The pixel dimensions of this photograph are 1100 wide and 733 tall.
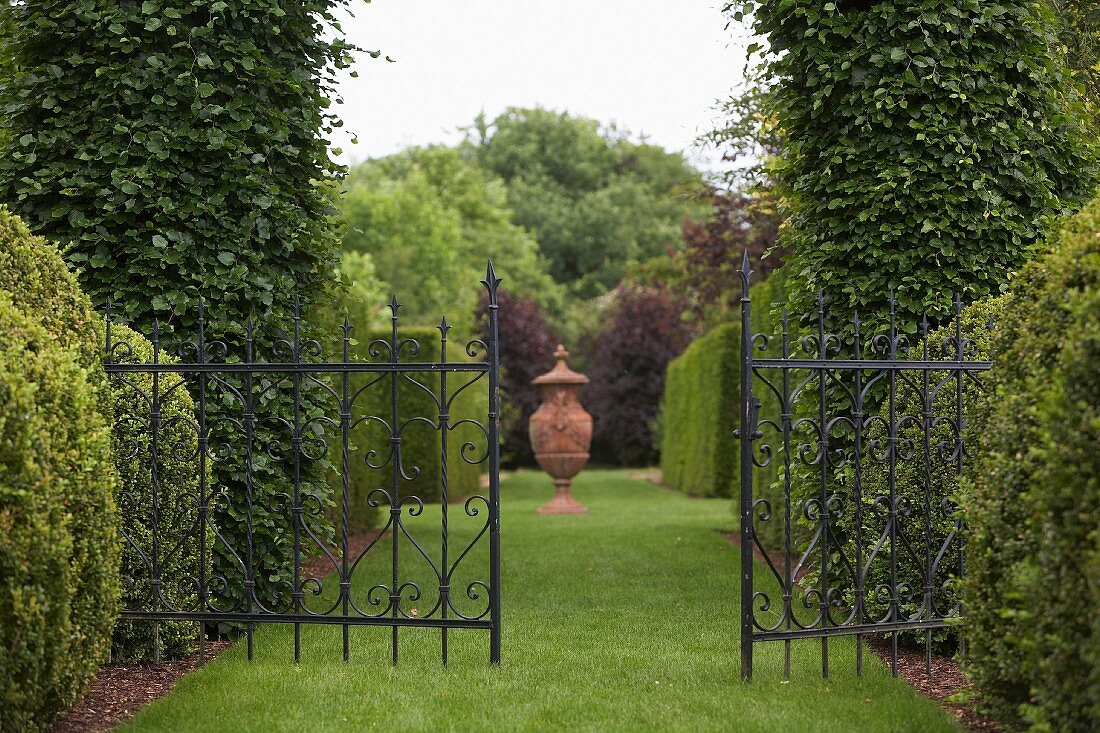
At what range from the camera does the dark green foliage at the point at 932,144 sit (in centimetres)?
602

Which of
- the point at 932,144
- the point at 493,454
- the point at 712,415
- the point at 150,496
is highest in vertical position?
the point at 932,144

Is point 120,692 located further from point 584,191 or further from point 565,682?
point 584,191

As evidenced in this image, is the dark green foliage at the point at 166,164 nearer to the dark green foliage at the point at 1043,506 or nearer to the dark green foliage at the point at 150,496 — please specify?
the dark green foliage at the point at 150,496

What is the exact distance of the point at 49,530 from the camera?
3705mm

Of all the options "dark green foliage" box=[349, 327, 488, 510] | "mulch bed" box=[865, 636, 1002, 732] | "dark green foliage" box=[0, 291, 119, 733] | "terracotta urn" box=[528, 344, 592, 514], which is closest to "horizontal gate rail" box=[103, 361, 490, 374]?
"dark green foliage" box=[0, 291, 119, 733]

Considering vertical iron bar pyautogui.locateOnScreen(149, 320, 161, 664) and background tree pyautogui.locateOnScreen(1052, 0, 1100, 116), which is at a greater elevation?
background tree pyautogui.locateOnScreen(1052, 0, 1100, 116)

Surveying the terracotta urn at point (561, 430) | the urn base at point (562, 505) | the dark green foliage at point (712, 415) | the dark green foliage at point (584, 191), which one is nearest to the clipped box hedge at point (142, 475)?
the urn base at point (562, 505)

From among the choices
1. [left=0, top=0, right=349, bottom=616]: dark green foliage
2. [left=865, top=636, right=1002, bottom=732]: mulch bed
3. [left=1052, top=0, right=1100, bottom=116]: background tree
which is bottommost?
[left=865, top=636, right=1002, bottom=732]: mulch bed

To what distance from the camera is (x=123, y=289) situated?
19.8ft

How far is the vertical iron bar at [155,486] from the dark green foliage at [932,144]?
3.79 m

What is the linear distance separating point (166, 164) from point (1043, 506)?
5.05 metres

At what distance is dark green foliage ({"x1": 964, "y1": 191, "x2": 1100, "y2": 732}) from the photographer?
3.14m

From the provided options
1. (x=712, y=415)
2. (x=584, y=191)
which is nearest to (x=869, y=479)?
(x=712, y=415)

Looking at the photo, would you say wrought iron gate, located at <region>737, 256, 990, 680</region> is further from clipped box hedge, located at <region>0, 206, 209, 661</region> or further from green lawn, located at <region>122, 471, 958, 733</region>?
clipped box hedge, located at <region>0, 206, 209, 661</region>
